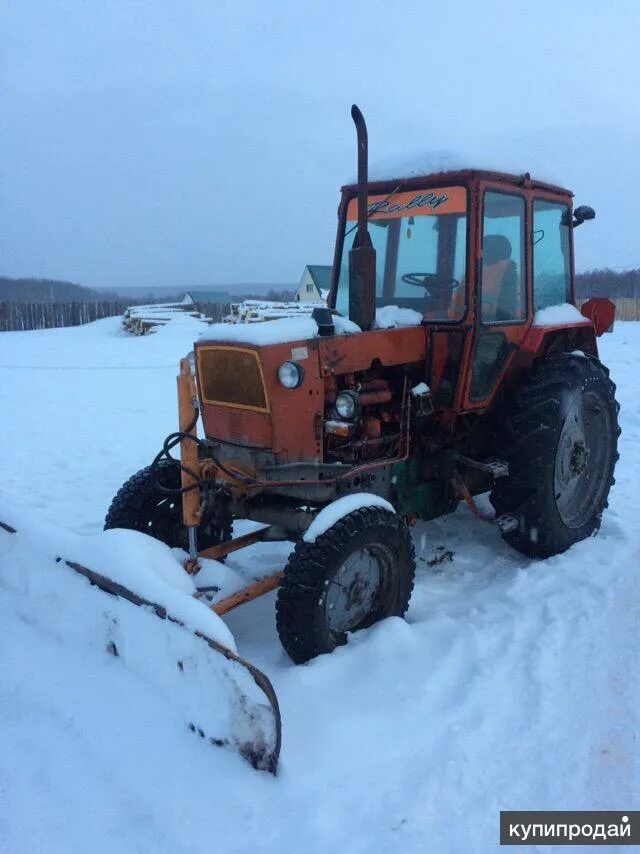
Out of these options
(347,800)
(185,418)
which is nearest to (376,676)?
(347,800)

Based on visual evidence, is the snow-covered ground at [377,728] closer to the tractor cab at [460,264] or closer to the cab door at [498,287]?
the cab door at [498,287]

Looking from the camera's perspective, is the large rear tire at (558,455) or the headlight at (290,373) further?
the large rear tire at (558,455)

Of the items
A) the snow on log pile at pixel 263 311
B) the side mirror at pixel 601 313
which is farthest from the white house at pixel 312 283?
the side mirror at pixel 601 313

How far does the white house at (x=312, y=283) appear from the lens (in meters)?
39.4

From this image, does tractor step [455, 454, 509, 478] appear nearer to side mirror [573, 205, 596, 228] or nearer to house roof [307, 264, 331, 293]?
side mirror [573, 205, 596, 228]

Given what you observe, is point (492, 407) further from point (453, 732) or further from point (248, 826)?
point (248, 826)

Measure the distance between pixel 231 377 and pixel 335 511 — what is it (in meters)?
0.95

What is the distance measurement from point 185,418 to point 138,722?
1502 millimetres

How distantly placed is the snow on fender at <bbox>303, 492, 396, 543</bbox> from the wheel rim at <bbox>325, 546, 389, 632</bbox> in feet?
0.65

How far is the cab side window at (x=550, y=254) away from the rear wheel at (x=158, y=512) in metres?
2.59

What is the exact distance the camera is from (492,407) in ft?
15.3

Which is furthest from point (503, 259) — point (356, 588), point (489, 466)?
point (356, 588)

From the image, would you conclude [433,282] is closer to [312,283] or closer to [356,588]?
[356,588]

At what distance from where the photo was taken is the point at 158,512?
415cm
